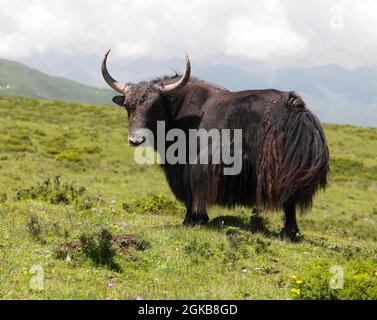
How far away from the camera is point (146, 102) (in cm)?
900

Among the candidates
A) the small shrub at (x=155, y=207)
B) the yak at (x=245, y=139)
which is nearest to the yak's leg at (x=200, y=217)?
the yak at (x=245, y=139)

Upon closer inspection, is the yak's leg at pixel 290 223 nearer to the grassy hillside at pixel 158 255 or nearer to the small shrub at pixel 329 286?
the grassy hillside at pixel 158 255

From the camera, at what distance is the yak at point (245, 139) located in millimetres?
7863

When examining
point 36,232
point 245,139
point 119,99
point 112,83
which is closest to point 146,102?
point 119,99

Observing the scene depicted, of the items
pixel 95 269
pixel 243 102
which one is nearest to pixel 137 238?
pixel 95 269

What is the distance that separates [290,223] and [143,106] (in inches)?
117

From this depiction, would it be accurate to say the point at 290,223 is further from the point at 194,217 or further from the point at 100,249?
the point at 100,249

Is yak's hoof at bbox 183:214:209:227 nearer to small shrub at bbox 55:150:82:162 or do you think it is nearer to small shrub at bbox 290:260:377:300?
small shrub at bbox 290:260:377:300

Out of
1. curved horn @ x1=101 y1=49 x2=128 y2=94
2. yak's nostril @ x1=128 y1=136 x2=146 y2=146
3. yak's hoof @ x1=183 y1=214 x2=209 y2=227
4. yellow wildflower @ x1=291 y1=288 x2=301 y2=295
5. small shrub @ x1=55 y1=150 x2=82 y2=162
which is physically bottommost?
yellow wildflower @ x1=291 y1=288 x2=301 y2=295

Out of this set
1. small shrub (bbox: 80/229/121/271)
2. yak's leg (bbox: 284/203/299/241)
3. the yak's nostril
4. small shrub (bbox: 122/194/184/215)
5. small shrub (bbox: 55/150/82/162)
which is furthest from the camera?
small shrub (bbox: 55/150/82/162)

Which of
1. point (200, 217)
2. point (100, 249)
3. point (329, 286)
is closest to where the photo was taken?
point (329, 286)

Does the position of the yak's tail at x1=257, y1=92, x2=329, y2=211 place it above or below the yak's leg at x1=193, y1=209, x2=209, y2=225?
above

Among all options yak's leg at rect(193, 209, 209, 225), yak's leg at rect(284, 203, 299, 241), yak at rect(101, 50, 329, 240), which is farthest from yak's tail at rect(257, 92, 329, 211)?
yak's leg at rect(193, 209, 209, 225)

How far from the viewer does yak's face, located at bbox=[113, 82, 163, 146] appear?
8.88 meters
